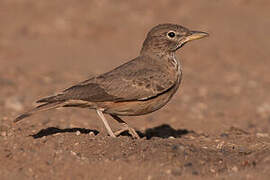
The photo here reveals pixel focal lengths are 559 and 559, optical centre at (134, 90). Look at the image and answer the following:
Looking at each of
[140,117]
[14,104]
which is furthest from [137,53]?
[14,104]

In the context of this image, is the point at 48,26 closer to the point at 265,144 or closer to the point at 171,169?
the point at 265,144

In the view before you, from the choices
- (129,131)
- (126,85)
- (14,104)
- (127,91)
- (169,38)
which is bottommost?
(129,131)

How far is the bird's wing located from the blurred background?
218 centimetres

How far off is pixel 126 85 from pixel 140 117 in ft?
11.9

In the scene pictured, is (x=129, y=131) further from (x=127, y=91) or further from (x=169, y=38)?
(x=169, y=38)

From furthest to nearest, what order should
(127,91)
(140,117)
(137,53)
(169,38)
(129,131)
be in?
(137,53) → (140,117) → (169,38) → (129,131) → (127,91)

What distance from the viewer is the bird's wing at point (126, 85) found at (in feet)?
27.7

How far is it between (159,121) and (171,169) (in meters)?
4.92

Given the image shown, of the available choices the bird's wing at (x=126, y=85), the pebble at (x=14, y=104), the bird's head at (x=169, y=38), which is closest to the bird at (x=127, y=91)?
the bird's wing at (x=126, y=85)

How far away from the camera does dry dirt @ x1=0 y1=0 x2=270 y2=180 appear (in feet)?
23.2

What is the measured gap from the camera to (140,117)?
1223 centimetres

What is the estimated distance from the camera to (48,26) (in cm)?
1934

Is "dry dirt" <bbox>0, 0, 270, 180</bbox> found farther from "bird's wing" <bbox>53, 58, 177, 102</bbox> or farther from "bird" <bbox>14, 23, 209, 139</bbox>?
"bird's wing" <bbox>53, 58, 177, 102</bbox>

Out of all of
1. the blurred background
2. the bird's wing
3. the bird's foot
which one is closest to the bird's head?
the bird's wing
